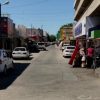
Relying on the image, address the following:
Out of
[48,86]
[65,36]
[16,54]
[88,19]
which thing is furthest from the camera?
[65,36]

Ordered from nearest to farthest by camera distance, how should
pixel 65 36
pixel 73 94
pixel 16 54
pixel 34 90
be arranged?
pixel 73 94
pixel 34 90
pixel 16 54
pixel 65 36

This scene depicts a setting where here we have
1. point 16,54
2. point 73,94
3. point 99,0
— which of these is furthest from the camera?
point 16,54

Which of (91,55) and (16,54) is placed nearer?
(91,55)

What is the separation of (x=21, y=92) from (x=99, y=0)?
52.8 feet

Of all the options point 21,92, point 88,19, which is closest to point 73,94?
point 21,92

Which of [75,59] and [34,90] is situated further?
[75,59]

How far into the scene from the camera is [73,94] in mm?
15539

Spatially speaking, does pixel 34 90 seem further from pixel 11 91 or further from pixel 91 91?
pixel 91 91

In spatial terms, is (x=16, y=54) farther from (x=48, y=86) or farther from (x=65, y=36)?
(x=65, y=36)

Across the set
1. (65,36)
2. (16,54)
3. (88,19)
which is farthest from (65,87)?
(65,36)

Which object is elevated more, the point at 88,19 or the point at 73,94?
the point at 88,19

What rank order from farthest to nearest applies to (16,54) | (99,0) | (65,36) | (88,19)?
(65,36)
(16,54)
(88,19)
(99,0)

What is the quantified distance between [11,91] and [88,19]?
21.6 metres

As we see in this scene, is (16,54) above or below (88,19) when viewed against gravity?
below
